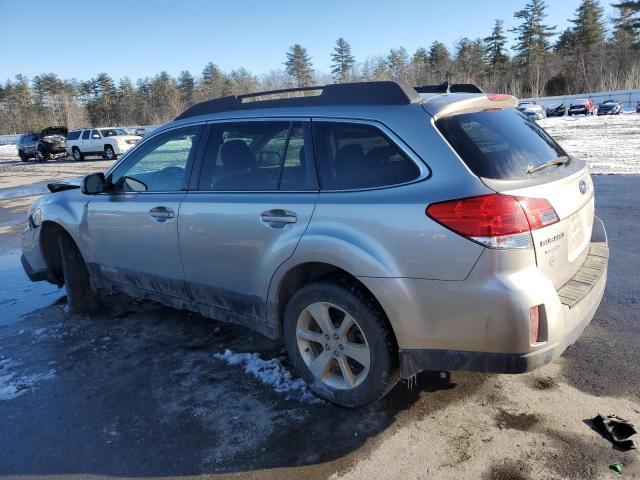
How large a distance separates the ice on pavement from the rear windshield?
3.32 metres

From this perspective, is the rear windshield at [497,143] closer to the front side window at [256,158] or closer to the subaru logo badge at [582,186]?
the subaru logo badge at [582,186]

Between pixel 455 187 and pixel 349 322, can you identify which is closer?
pixel 455 187

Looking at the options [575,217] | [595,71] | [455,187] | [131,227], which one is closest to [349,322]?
[455,187]

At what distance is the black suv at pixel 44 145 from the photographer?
30.3 metres

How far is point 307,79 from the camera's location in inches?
3226

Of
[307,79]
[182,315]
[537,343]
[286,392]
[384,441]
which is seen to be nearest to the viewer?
[537,343]

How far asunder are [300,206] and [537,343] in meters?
1.48

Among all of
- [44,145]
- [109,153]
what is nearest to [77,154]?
[109,153]

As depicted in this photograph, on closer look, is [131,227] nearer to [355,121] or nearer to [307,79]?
[355,121]

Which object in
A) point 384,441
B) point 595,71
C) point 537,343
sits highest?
point 595,71

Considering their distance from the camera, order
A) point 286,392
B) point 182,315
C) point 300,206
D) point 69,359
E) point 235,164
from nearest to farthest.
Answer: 1. point 300,206
2. point 286,392
3. point 235,164
4. point 69,359
5. point 182,315

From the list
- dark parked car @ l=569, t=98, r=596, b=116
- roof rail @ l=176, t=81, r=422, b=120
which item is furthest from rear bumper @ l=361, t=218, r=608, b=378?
dark parked car @ l=569, t=98, r=596, b=116

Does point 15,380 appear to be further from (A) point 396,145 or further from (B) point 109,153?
(B) point 109,153

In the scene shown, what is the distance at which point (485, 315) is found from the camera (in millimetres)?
2490
